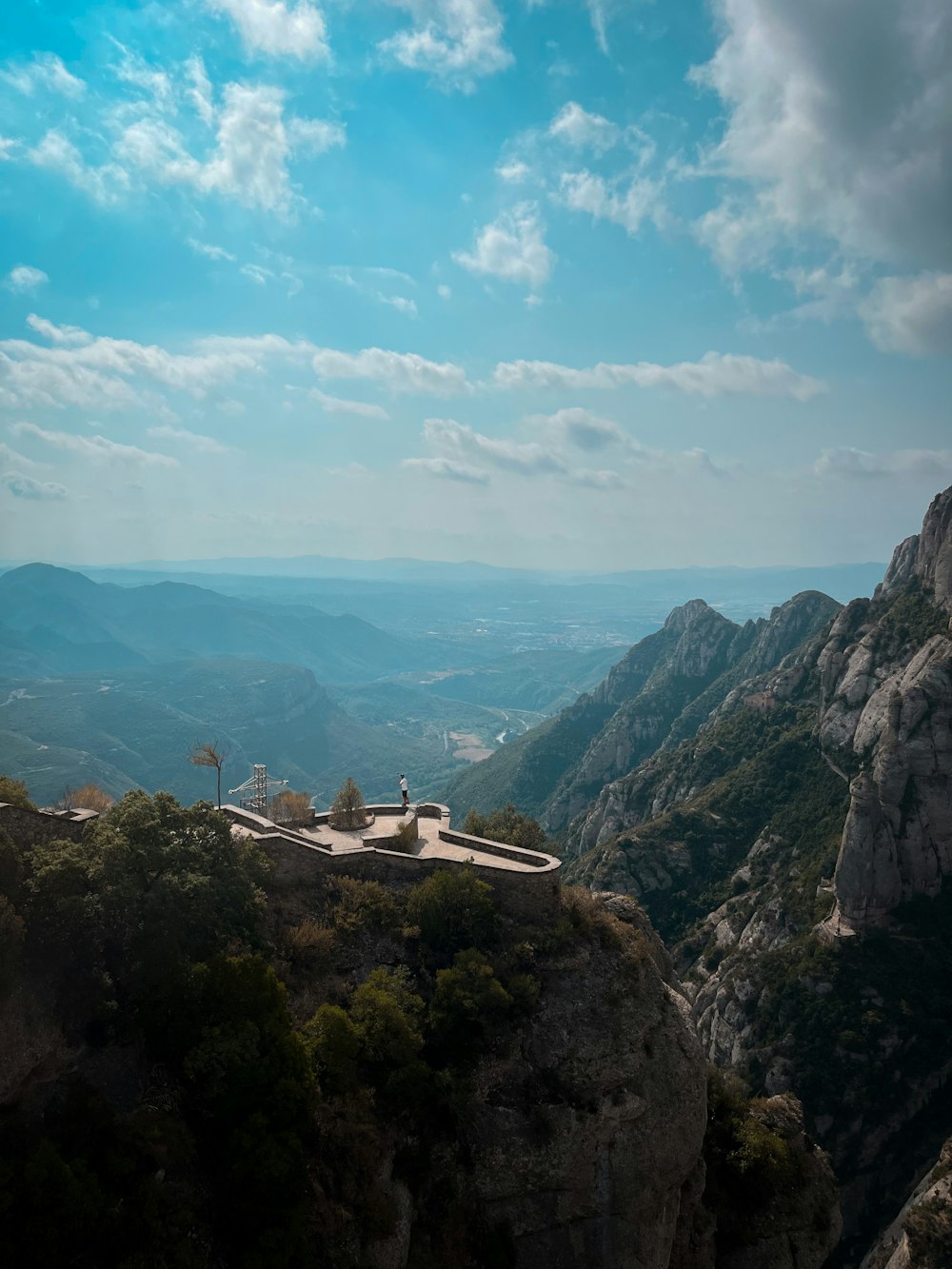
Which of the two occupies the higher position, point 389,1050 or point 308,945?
point 308,945

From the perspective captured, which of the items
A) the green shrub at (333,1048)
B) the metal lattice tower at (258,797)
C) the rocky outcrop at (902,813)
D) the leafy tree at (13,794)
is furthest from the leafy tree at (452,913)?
the rocky outcrop at (902,813)

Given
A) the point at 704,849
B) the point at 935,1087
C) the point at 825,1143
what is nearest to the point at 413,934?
the point at 825,1143

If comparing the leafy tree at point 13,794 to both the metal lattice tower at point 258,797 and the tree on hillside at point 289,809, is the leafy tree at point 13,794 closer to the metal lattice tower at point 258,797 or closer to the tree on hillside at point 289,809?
the metal lattice tower at point 258,797

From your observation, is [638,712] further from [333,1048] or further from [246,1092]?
[246,1092]

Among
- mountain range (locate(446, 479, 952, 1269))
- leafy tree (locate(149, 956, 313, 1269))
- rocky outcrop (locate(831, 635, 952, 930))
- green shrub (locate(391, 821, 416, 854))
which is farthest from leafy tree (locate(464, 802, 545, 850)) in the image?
rocky outcrop (locate(831, 635, 952, 930))

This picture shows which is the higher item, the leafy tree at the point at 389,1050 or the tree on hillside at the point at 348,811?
the tree on hillside at the point at 348,811

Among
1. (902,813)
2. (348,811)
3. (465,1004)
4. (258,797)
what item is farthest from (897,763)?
(258,797)
